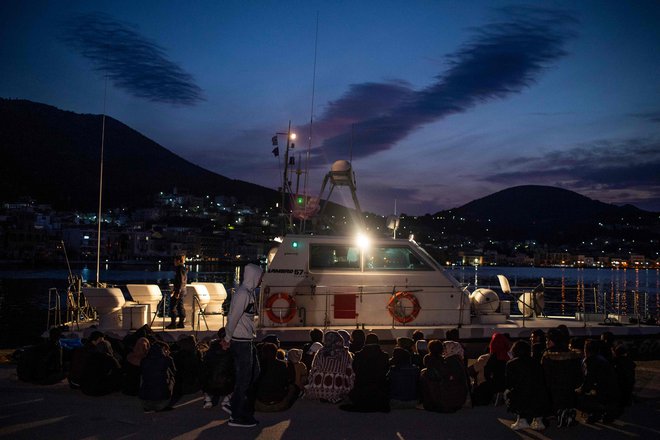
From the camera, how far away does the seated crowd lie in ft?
21.5

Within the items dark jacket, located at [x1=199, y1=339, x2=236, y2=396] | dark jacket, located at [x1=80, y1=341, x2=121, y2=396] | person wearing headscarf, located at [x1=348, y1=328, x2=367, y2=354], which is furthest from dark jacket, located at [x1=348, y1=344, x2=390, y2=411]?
dark jacket, located at [x1=80, y1=341, x2=121, y2=396]

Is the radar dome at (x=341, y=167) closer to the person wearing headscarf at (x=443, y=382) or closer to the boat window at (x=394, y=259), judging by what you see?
the boat window at (x=394, y=259)

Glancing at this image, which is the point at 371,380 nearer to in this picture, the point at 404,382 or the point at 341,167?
the point at 404,382

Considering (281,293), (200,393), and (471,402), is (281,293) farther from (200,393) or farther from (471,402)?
(471,402)

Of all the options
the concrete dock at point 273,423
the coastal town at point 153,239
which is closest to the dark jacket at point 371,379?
the concrete dock at point 273,423

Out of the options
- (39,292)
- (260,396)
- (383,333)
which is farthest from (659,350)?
(39,292)

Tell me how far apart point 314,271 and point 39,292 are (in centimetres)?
5214

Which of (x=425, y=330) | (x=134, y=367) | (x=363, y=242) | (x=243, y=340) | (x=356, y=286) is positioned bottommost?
(x=134, y=367)

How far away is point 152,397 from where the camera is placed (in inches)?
270

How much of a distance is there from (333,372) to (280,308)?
112 inches

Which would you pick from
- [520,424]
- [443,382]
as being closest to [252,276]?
[443,382]

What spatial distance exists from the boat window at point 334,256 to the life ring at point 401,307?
0.87 metres

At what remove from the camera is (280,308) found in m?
9.85

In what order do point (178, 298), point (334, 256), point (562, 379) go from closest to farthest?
point (562, 379), point (178, 298), point (334, 256)
